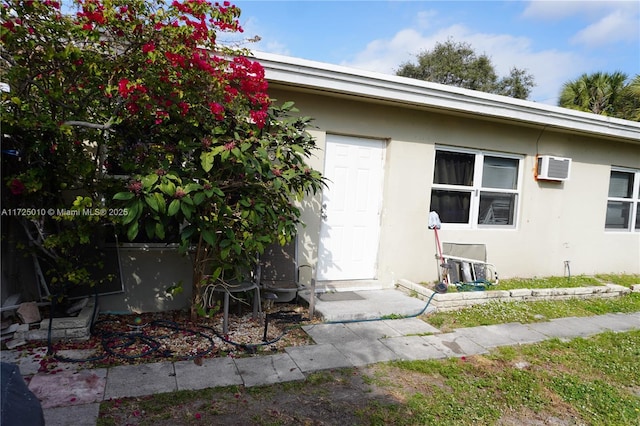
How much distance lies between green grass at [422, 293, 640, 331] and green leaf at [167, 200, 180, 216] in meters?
3.15

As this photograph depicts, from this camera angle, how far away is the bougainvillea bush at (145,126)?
2.84 meters

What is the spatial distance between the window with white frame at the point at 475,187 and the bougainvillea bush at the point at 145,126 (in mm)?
3043

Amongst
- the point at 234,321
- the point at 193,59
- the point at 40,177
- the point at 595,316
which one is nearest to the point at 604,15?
the point at 595,316

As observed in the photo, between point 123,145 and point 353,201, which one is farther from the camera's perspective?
point 353,201

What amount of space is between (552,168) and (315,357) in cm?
556

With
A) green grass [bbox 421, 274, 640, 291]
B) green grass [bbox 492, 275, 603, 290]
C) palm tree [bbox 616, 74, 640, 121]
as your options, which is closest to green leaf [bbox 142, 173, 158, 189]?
green grass [bbox 421, 274, 640, 291]

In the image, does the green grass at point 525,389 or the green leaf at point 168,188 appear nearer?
the green grass at point 525,389

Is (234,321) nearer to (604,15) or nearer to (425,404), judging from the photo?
(425,404)

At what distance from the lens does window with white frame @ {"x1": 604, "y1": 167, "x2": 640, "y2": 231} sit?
26.0 feet

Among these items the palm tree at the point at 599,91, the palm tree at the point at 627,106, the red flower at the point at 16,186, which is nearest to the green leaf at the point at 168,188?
the red flower at the point at 16,186

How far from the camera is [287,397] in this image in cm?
279

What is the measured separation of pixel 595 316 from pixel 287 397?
4.68 m

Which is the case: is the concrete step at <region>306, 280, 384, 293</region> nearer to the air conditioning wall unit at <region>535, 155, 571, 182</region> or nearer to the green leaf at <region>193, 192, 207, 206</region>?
the green leaf at <region>193, 192, 207, 206</region>

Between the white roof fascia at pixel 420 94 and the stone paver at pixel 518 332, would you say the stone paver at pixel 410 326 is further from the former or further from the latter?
the white roof fascia at pixel 420 94
